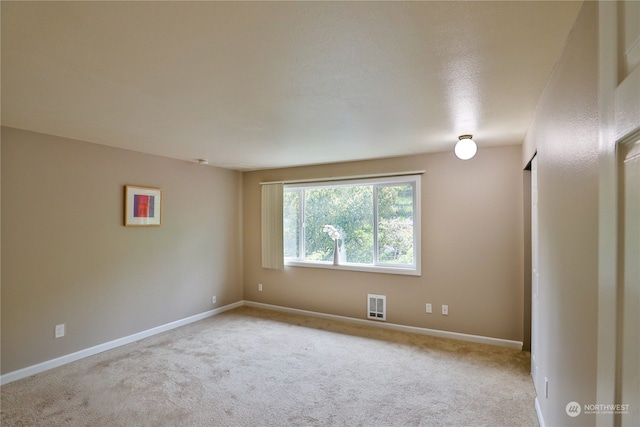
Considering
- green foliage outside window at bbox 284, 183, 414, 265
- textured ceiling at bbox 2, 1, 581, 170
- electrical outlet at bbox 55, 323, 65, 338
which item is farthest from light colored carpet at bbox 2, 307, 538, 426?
textured ceiling at bbox 2, 1, 581, 170

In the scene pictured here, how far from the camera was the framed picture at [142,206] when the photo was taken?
12.3ft

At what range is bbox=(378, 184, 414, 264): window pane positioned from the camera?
4.21m

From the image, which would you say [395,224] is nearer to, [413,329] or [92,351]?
[413,329]

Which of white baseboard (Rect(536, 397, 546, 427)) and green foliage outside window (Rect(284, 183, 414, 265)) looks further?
green foliage outside window (Rect(284, 183, 414, 265))

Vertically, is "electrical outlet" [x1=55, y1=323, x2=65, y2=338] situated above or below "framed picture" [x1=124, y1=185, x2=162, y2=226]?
below

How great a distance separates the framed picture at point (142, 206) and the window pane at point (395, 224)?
299 centimetres

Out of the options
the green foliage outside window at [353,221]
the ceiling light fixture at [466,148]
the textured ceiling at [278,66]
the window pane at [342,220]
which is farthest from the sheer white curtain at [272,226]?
the ceiling light fixture at [466,148]

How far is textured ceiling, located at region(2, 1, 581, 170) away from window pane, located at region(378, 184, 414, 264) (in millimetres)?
1294

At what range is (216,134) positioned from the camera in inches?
122

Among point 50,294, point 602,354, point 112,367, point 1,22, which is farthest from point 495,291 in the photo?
point 50,294

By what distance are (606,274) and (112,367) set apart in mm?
3873

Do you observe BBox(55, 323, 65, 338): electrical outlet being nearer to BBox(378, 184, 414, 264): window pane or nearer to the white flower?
the white flower

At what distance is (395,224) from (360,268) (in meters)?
0.79

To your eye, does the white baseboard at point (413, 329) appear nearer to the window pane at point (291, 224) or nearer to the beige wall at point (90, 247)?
the window pane at point (291, 224)
